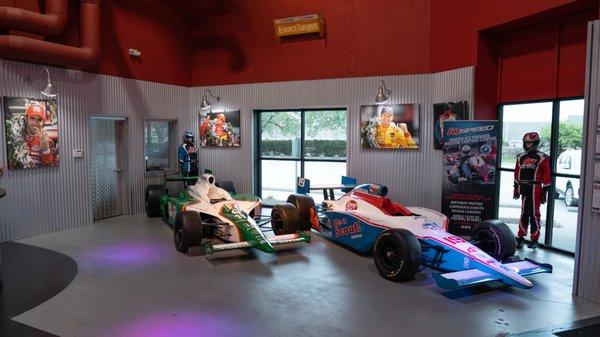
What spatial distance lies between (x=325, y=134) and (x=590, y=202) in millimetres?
6329

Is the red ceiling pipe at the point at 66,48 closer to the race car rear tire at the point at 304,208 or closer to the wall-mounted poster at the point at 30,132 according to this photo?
the wall-mounted poster at the point at 30,132

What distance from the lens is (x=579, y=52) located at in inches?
261

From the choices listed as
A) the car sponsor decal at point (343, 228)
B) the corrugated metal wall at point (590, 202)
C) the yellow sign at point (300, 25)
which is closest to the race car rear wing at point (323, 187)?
the car sponsor decal at point (343, 228)

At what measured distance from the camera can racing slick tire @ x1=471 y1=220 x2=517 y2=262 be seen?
5.77 meters

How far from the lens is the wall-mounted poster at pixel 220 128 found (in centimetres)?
1105

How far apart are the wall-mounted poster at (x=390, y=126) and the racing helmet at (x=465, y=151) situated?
1.40 m

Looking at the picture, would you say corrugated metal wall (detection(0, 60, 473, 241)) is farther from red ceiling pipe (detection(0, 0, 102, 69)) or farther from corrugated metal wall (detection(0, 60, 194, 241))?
red ceiling pipe (detection(0, 0, 102, 69))

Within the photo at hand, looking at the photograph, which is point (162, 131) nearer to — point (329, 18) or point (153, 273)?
point (329, 18)

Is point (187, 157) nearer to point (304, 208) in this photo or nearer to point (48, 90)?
point (48, 90)

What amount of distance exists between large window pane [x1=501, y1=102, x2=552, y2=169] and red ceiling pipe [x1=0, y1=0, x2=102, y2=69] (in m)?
7.93

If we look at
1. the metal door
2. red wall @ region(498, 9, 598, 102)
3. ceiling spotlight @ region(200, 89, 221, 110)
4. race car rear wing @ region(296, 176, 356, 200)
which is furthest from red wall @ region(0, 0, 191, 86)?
red wall @ region(498, 9, 598, 102)

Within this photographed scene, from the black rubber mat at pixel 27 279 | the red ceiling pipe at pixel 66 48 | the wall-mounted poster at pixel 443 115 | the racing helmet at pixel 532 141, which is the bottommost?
the black rubber mat at pixel 27 279

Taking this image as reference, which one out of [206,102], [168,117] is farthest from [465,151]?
[168,117]

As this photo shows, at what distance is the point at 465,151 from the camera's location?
7672 millimetres
